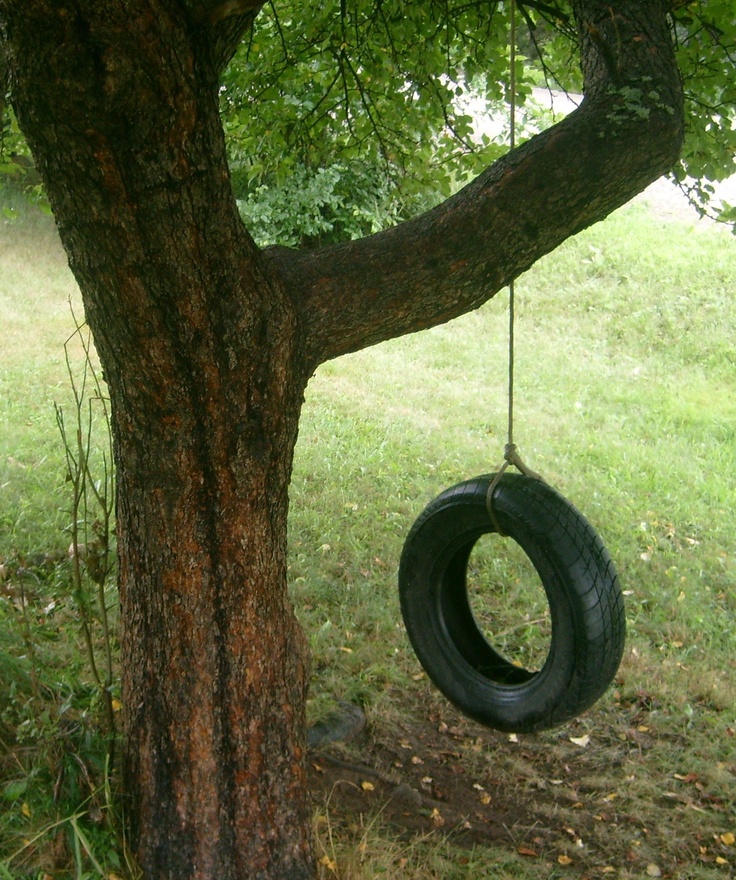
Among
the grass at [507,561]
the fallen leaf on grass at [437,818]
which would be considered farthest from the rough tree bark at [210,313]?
the fallen leaf on grass at [437,818]

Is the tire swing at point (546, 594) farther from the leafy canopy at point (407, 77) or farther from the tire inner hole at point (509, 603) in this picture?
the leafy canopy at point (407, 77)

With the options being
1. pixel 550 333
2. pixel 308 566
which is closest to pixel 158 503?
pixel 308 566

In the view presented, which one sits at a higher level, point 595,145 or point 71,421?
point 595,145

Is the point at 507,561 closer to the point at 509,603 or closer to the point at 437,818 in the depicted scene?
the point at 509,603

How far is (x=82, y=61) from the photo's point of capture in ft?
7.61

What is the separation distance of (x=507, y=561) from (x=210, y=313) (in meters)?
4.01

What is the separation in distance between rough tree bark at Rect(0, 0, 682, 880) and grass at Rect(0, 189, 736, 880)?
1.25ft

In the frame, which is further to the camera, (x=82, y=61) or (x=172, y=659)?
(x=172, y=659)

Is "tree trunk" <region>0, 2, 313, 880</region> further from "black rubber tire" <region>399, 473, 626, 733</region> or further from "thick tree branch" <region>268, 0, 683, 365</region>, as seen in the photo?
"black rubber tire" <region>399, 473, 626, 733</region>

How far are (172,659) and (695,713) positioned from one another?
3205 millimetres

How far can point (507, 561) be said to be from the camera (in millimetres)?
6195

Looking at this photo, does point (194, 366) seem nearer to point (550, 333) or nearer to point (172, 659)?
point (172, 659)

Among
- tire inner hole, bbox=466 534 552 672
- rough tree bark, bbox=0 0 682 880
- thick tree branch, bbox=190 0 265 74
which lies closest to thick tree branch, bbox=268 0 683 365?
rough tree bark, bbox=0 0 682 880

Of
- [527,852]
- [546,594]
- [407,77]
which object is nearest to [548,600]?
[546,594]
